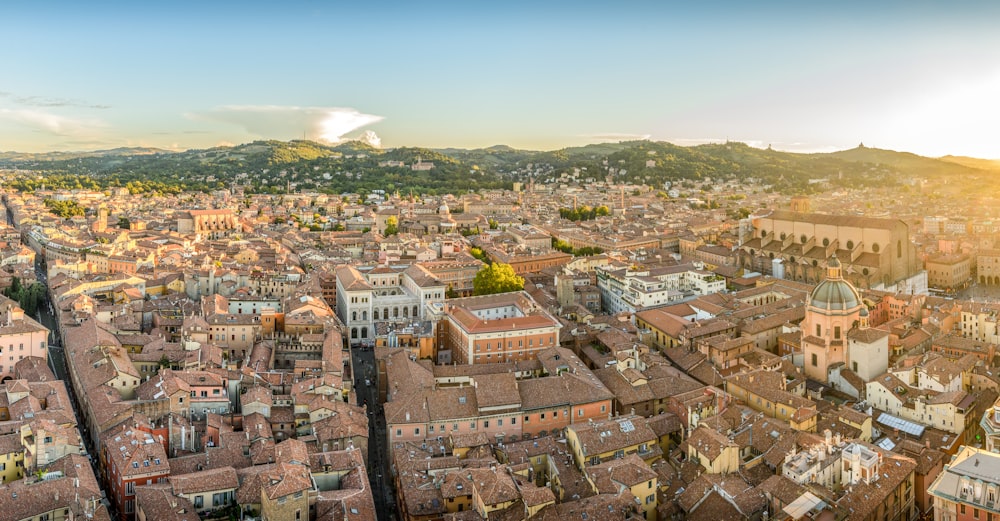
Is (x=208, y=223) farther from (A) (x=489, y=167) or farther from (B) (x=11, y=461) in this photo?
(A) (x=489, y=167)

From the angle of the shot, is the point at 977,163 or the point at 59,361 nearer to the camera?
the point at 59,361

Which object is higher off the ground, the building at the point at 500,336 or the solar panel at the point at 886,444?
the building at the point at 500,336

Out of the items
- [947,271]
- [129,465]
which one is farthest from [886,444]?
[947,271]

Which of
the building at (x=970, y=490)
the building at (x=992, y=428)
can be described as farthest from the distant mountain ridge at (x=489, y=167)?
the building at (x=970, y=490)

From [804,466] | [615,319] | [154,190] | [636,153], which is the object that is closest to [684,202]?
[636,153]

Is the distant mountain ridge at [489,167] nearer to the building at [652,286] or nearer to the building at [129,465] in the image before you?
the building at [652,286]

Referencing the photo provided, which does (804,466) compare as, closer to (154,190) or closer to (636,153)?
(154,190)
